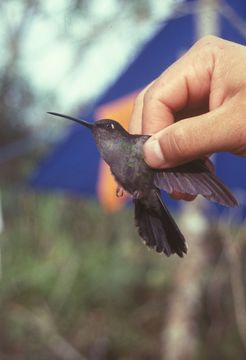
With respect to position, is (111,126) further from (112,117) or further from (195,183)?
(112,117)

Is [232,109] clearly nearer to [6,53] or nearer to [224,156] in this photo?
[224,156]

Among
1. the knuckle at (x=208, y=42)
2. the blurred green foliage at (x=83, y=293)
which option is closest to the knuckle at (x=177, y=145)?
the knuckle at (x=208, y=42)

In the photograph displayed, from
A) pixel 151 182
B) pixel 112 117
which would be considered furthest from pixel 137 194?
pixel 112 117

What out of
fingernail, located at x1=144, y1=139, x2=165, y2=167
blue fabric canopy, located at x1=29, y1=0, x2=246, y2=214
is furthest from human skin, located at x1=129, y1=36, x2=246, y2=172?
blue fabric canopy, located at x1=29, y1=0, x2=246, y2=214

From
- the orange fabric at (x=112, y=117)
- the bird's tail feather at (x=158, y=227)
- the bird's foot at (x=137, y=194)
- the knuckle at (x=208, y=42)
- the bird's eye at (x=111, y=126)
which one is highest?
the orange fabric at (x=112, y=117)

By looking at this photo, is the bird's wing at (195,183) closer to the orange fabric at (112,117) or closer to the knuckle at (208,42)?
the knuckle at (208,42)

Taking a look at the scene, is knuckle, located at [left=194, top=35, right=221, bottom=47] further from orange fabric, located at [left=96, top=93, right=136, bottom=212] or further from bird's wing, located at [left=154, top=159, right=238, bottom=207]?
orange fabric, located at [left=96, top=93, right=136, bottom=212]
